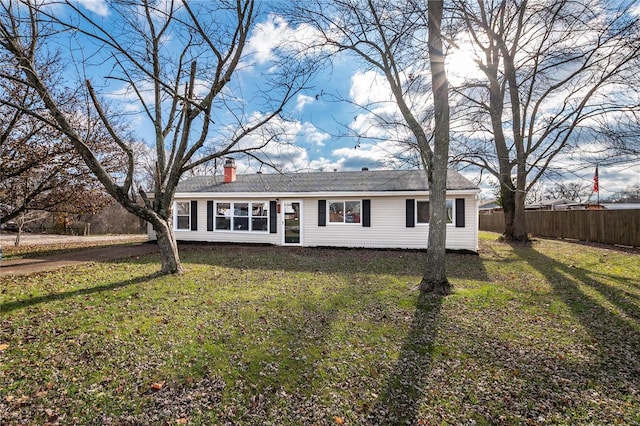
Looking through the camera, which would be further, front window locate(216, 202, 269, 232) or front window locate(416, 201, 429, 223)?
front window locate(216, 202, 269, 232)

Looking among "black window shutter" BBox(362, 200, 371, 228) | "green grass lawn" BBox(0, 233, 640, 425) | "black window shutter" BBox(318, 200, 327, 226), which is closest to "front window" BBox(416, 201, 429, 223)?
"black window shutter" BBox(362, 200, 371, 228)

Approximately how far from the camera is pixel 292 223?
1423 centimetres

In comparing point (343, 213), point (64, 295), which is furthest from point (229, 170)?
point (64, 295)

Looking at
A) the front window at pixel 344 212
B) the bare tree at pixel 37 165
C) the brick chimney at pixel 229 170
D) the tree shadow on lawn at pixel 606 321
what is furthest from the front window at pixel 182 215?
the tree shadow on lawn at pixel 606 321

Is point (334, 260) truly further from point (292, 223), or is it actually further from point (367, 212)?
point (292, 223)

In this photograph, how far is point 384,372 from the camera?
3.34 metres

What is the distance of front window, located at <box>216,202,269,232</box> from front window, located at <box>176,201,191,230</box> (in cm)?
163

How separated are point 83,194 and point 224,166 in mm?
6066

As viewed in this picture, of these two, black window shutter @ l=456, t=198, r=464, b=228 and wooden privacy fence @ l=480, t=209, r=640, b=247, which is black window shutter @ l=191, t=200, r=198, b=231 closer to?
black window shutter @ l=456, t=198, r=464, b=228

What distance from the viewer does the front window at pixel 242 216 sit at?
1439cm

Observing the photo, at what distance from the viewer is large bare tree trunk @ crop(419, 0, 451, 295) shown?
6406mm

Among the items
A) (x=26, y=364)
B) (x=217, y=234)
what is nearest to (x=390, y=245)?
(x=217, y=234)

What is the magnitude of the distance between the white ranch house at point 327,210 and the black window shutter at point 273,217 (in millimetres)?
45

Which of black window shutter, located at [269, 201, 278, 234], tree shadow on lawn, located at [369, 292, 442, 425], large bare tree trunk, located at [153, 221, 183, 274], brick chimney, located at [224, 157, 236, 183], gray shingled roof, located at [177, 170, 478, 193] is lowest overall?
tree shadow on lawn, located at [369, 292, 442, 425]
